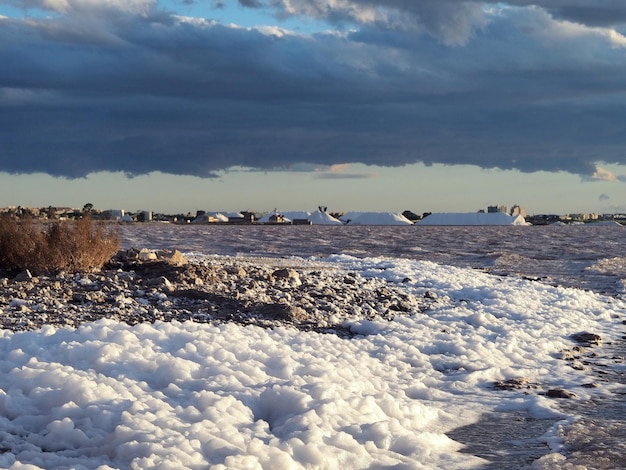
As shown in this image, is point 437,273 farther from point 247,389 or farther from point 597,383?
point 247,389

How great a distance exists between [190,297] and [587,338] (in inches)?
301

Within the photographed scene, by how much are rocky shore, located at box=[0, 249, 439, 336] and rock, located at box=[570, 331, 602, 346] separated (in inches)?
125

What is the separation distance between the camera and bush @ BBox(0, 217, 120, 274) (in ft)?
52.6

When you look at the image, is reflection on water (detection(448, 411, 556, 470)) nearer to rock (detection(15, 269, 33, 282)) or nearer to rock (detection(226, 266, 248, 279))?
rock (detection(226, 266, 248, 279))

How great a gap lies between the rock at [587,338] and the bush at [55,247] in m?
10.3

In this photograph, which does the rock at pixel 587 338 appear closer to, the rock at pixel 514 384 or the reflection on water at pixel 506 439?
the rock at pixel 514 384

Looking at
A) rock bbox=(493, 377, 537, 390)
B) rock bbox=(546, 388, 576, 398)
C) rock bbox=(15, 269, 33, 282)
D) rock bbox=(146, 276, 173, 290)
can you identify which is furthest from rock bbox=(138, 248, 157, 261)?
rock bbox=(546, 388, 576, 398)

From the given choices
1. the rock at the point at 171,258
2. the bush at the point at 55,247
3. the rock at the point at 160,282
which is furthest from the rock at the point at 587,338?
the bush at the point at 55,247

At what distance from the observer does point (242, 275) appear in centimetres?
1656

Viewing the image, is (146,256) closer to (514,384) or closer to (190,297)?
(190,297)

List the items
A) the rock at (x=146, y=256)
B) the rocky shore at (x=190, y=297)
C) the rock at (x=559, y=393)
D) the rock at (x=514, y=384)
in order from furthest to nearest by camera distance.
→ the rock at (x=146, y=256) → the rocky shore at (x=190, y=297) → the rock at (x=514, y=384) → the rock at (x=559, y=393)

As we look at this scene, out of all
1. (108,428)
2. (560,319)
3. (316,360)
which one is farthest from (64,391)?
Answer: (560,319)

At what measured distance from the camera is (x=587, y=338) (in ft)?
45.2

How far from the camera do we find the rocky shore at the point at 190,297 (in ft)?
40.4
